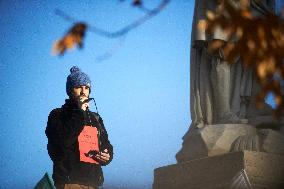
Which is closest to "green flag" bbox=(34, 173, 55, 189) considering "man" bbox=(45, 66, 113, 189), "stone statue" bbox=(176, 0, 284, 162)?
"man" bbox=(45, 66, 113, 189)

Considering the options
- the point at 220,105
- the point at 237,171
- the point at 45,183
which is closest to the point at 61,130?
the point at 45,183

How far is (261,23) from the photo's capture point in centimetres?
210

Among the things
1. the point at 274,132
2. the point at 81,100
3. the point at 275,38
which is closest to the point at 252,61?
the point at 275,38

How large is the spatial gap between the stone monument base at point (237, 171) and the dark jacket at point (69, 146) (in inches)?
49.2

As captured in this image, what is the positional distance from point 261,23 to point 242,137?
3.69 m

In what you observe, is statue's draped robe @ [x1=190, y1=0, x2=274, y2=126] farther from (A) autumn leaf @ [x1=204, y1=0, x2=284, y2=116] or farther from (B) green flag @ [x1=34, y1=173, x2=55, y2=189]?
(A) autumn leaf @ [x1=204, y1=0, x2=284, y2=116]

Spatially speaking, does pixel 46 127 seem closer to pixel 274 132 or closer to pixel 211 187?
pixel 211 187

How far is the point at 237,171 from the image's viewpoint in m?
5.14

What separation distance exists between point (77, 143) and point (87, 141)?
9 cm

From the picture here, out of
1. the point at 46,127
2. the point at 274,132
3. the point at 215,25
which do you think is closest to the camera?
the point at 215,25

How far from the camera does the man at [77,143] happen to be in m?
4.48

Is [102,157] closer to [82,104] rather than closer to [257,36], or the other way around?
[82,104]

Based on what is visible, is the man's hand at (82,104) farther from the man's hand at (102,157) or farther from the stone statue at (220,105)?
the stone statue at (220,105)

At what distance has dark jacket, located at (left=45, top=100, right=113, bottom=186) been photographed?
447 centimetres
